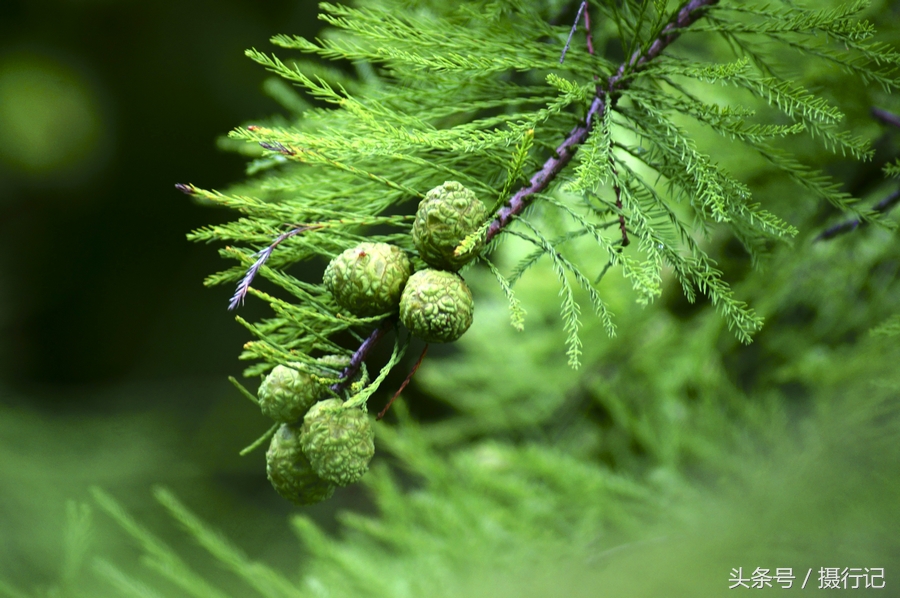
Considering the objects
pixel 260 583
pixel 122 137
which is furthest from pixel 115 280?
pixel 260 583

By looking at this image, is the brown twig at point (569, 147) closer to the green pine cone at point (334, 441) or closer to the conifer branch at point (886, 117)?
the green pine cone at point (334, 441)

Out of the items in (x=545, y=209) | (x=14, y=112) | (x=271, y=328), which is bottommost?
(x=271, y=328)

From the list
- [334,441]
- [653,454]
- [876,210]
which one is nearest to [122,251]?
[653,454]

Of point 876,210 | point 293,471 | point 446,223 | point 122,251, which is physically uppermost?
point 122,251

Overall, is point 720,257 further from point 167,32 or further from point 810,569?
point 167,32

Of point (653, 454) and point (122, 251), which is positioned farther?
point (122, 251)

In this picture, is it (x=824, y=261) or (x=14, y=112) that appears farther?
(x=14, y=112)

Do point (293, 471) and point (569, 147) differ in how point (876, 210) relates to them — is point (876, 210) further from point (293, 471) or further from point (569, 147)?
point (293, 471)

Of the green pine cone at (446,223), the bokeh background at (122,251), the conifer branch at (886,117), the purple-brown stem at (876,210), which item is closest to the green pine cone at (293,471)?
the green pine cone at (446,223)
